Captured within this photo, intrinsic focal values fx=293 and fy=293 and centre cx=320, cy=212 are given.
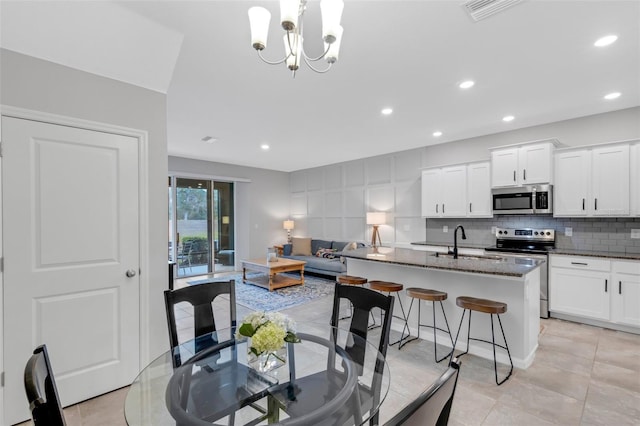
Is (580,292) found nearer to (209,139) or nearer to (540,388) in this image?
(540,388)

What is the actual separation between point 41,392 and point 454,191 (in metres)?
5.34

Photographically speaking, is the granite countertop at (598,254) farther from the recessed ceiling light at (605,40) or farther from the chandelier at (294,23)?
the chandelier at (294,23)

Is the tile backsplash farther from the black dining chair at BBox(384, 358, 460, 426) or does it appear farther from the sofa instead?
the black dining chair at BBox(384, 358, 460, 426)

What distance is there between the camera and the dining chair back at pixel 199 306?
1.88 m

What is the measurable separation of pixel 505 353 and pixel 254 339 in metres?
2.58

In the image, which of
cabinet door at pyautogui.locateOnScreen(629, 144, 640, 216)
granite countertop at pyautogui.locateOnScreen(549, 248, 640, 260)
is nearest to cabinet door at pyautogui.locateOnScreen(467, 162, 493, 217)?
granite countertop at pyautogui.locateOnScreen(549, 248, 640, 260)

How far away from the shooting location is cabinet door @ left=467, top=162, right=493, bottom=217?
185 inches

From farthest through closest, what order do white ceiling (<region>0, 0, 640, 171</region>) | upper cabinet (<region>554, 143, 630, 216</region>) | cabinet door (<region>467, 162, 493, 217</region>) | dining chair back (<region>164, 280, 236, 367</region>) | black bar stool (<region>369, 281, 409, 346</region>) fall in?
cabinet door (<region>467, 162, 493, 217</region>), upper cabinet (<region>554, 143, 630, 216</region>), black bar stool (<region>369, 281, 409, 346</region>), white ceiling (<region>0, 0, 640, 171</region>), dining chair back (<region>164, 280, 236, 367</region>)

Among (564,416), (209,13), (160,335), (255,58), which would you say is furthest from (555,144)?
(160,335)

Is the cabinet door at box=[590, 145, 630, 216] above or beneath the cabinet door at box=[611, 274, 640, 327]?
above

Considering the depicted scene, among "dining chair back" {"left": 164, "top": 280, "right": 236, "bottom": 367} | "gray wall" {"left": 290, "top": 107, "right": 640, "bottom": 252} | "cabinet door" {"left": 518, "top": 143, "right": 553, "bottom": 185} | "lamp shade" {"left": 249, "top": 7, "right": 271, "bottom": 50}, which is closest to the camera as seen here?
"lamp shade" {"left": 249, "top": 7, "right": 271, "bottom": 50}

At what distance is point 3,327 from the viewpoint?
1.91 meters

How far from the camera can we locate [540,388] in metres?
2.35

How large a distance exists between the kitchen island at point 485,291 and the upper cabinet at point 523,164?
5.55 ft
